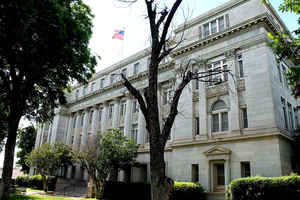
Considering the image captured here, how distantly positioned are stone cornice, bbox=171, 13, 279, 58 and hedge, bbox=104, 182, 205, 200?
44.6 feet

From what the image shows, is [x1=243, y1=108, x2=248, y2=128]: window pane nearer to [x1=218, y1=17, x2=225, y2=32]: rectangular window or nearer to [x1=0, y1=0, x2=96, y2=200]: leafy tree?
[x1=218, y1=17, x2=225, y2=32]: rectangular window

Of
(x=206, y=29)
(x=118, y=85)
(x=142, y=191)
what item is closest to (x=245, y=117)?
(x=206, y=29)

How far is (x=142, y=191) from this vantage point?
79.4 ft

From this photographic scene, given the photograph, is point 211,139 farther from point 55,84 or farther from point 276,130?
point 55,84

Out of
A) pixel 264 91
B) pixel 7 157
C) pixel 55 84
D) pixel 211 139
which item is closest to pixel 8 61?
pixel 55 84

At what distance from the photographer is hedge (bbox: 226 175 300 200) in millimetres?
14266

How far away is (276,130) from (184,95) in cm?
992

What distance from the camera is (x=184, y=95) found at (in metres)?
26.2

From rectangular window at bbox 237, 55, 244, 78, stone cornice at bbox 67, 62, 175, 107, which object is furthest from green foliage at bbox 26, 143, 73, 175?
rectangular window at bbox 237, 55, 244, 78

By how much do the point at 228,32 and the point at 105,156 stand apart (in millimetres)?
16960

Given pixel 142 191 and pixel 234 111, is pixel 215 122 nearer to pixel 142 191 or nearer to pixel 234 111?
pixel 234 111

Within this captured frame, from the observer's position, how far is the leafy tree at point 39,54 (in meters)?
11.7

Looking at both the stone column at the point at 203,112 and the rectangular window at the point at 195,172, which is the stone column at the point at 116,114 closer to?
the stone column at the point at 203,112

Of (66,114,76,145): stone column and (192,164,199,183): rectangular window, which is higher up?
(66,114,76,145): stone column
